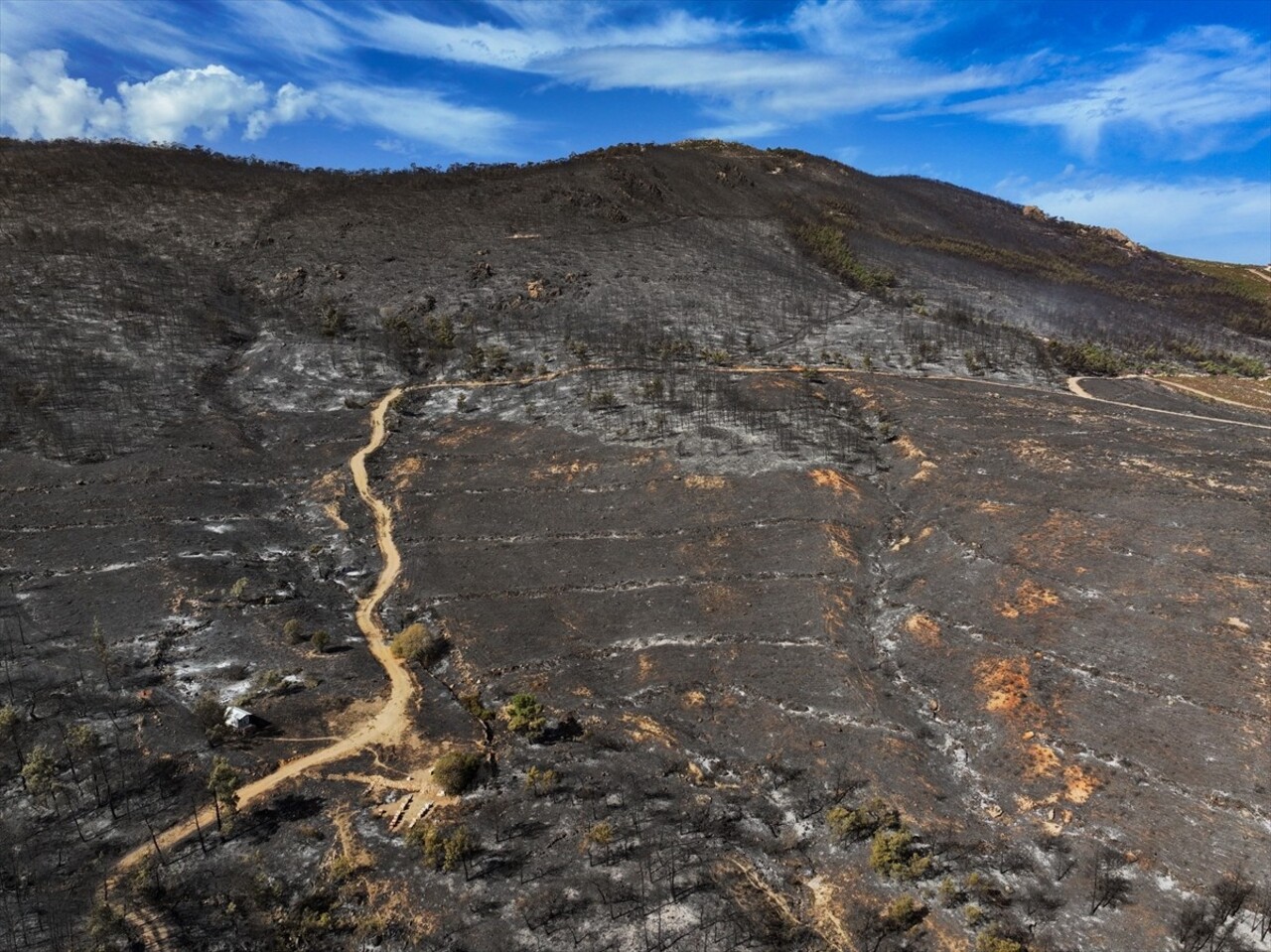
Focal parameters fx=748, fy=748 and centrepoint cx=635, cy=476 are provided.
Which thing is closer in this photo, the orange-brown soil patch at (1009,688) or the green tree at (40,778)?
the green tree at (40,778)

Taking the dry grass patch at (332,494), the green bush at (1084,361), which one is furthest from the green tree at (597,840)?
the green bush at (1084,361)

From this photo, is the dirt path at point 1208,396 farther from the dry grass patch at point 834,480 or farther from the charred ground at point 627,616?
the dry grass patch at point 834,480

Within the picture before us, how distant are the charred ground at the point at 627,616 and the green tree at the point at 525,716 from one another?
1.38 feet

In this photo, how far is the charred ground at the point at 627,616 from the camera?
18516 millimetres

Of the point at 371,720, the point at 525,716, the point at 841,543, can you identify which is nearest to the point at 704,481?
the point at 841,543

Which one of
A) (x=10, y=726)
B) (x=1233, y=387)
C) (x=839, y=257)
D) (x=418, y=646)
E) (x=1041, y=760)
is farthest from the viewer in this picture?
(x=839, y=257)

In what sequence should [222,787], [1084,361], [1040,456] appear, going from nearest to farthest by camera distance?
[222,787] < [1040,456] < [1084,361]

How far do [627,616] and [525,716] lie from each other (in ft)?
23.6

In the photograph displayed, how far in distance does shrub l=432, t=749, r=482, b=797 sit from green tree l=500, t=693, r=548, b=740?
2027 mm

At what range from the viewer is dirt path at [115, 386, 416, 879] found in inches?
789

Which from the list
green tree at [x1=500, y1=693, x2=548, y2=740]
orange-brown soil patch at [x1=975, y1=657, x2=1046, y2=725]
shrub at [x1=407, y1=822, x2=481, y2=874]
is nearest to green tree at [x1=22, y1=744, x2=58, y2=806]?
shrub at [x1=407, y1=822, x2=481, y2=874]

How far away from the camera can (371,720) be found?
81.8 feet

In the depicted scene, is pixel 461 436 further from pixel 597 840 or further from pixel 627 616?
pixel 597 840

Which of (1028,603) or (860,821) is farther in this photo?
(1028,603)
